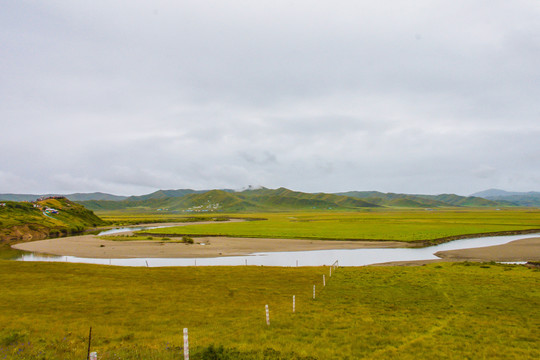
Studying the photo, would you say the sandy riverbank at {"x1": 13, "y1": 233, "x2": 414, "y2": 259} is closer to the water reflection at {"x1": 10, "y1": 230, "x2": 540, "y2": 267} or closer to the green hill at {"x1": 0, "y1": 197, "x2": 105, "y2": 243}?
the water reflection at {"x1": 10, "y1": 230, "x2": 540, "y2": 267}

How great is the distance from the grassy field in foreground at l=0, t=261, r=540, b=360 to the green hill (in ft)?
266

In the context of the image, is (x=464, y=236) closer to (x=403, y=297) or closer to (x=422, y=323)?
(x=403, y=297)

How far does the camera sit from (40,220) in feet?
400

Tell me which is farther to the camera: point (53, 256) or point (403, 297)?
point (53, 256)

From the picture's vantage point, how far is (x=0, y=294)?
89.1ft

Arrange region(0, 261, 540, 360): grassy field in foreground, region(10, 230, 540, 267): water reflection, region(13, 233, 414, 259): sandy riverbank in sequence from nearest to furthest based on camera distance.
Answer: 1. region(0, 261, 540, 360): grassy field in foreground
2. region(10, 230, 540, 267): water reflection
3. region(13, 233, 414, 259): sandy riverbank

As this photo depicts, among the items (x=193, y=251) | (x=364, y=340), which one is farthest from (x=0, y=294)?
(x=193, y=251)

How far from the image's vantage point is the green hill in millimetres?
100625

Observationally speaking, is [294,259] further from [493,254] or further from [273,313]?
[493,254]

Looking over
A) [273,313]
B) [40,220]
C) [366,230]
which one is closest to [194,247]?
[273,313]

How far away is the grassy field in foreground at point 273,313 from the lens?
45.9 ft

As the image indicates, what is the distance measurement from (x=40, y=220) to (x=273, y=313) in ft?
460

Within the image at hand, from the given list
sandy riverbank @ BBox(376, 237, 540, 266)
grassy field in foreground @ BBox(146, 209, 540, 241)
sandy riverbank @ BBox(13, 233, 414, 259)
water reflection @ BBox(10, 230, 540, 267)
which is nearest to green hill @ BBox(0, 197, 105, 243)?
sandy riverbank @ BBox(13, 233, 414, 259)

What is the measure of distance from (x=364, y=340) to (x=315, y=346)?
283cm
